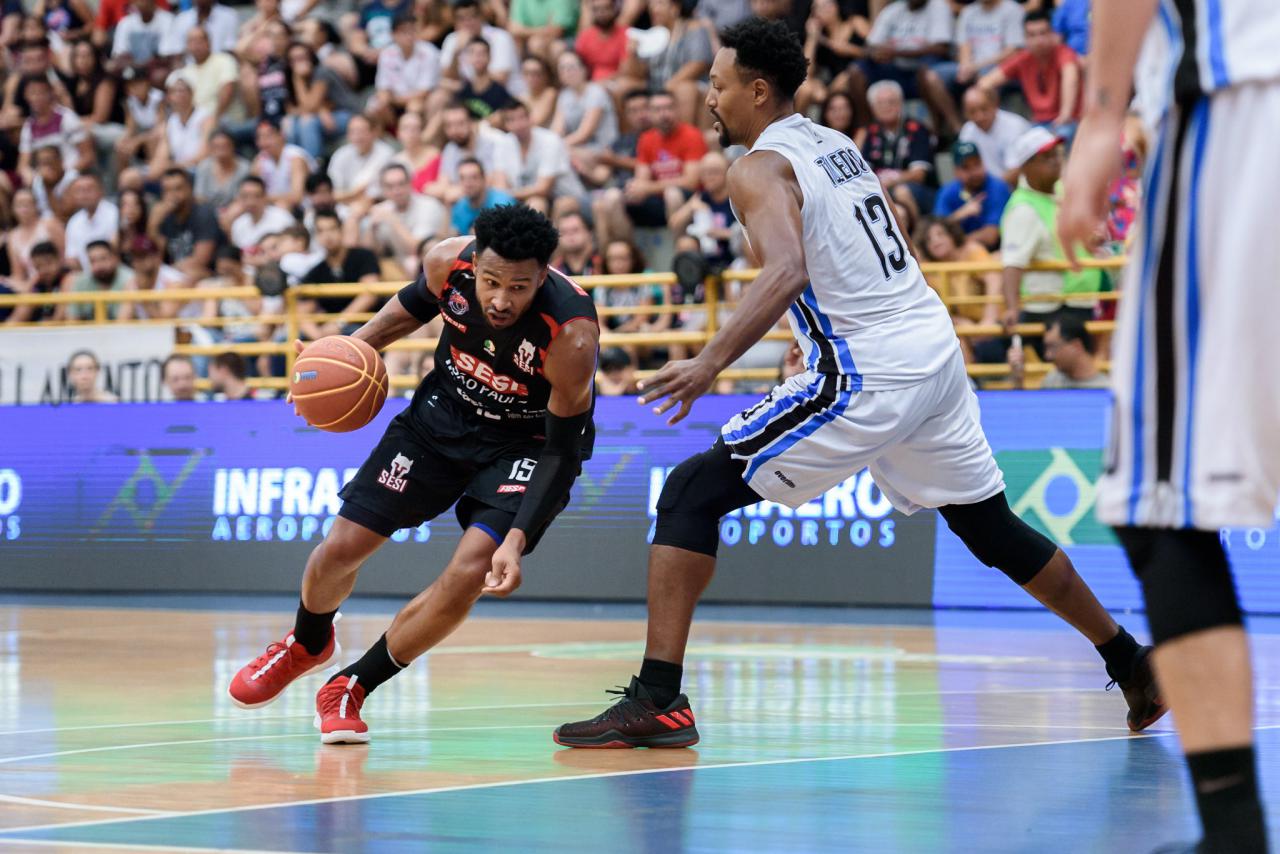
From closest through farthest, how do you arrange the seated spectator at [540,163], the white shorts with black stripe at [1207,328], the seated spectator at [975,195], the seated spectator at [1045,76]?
the white shorts with black stripe at [1207,328] → the seated spectator at [975,195] → the seated spectator at [1045,76] → the seated spectator at [540,163]

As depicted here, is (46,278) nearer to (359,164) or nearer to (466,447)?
(359,164)

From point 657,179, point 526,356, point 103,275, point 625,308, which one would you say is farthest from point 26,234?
point 526,356

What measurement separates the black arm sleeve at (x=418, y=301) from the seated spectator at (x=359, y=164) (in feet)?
32.9

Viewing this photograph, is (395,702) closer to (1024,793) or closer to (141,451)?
(1024,793)

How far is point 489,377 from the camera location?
6.61m

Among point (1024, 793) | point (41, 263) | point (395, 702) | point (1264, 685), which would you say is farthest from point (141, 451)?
point (1024, 793)

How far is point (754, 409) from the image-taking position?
19.7 ft

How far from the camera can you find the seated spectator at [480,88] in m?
16.7

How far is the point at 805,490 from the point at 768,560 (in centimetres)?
673

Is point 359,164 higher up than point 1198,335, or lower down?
lower down

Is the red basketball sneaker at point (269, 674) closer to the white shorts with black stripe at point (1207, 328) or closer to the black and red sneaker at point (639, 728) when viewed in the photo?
the black and red sneaker at point (639, 728)

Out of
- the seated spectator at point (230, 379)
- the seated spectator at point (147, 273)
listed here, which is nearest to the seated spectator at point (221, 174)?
the seated spectator at point (147, 273)

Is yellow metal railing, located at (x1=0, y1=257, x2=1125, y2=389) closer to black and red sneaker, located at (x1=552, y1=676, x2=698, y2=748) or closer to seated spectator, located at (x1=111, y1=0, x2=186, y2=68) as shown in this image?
seated spectator, located at (x1=111, y1=0, x2=186, y2=68)

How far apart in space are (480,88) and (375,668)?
37.0ft
